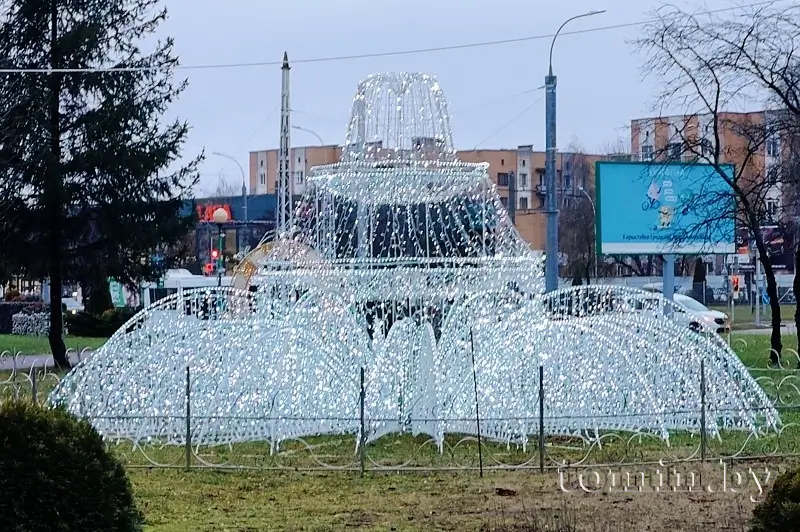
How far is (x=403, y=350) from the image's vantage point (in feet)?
38.8

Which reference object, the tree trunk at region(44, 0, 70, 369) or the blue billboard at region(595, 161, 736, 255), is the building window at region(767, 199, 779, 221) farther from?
the tree trunk at region(44, 0, 70, 369)

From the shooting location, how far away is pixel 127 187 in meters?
23.7

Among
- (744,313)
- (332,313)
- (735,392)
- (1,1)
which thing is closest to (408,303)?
(332,313)

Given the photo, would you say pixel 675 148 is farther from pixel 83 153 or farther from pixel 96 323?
pixel 96 323

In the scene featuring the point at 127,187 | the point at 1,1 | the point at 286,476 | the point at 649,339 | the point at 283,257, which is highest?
the point at 1,1

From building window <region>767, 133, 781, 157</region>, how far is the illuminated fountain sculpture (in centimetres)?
845

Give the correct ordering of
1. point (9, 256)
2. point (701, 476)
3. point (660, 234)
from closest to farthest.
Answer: point (701, 476), point (9, 256), point (660, 234)

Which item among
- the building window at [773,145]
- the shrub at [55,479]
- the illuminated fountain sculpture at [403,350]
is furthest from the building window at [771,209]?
the shrub at [55,479]

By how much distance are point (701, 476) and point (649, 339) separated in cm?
308

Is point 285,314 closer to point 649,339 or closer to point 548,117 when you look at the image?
point 649,339

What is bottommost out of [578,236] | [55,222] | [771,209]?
[55,222]

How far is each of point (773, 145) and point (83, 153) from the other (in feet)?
40.6

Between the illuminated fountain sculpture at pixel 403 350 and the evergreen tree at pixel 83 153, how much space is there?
10.6 metres

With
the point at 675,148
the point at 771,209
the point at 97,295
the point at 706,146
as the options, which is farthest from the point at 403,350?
the point at 97,295
